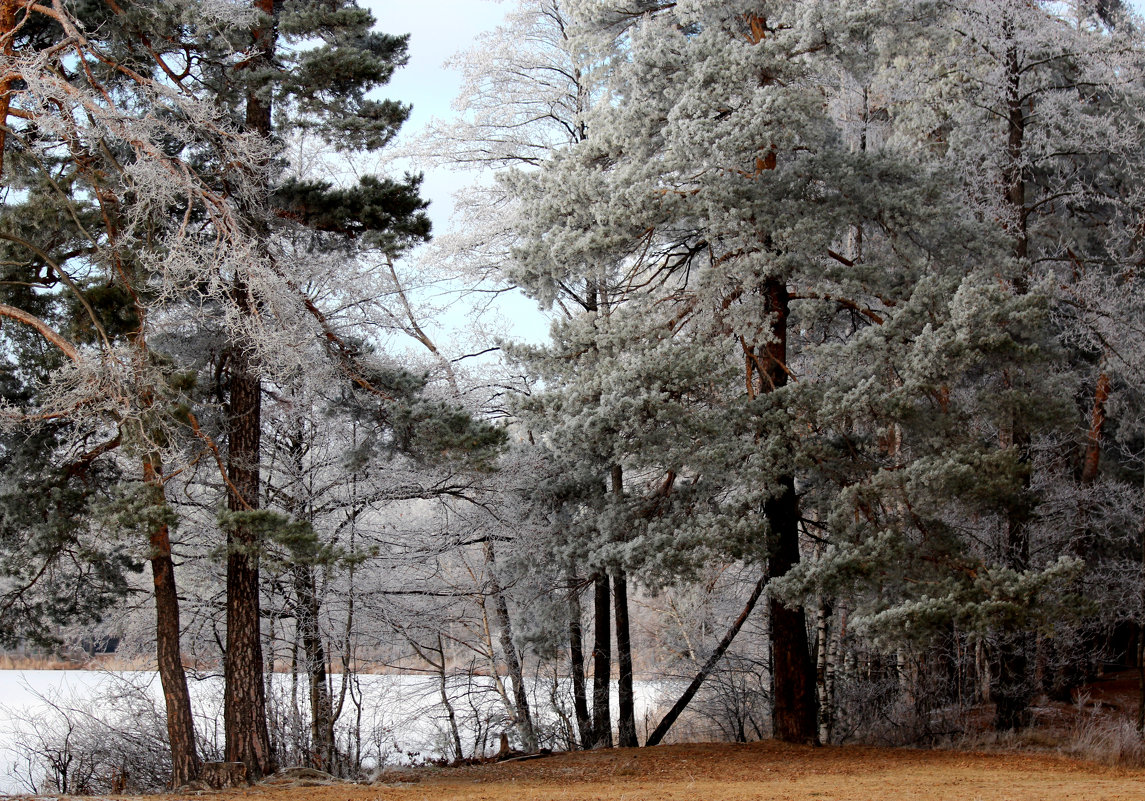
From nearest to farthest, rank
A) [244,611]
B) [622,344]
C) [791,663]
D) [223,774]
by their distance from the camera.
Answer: [223,774], [244,611], [622,344], [791,663]

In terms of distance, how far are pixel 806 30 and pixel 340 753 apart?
950cm

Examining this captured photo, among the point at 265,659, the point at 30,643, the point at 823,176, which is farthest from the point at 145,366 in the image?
the point at 823,176

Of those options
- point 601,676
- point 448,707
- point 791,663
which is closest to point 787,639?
point 791,663

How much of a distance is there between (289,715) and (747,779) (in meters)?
5.68

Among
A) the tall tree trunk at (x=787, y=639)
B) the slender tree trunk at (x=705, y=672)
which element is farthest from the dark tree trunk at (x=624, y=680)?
the tall tree trunk at (x=787, y=639)

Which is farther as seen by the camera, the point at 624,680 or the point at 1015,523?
the point at 624,680

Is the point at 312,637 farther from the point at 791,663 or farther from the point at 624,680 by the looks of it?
the point at 791,663

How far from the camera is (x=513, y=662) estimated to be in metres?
12.5

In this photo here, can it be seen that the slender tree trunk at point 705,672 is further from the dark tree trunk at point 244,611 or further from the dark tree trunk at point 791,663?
the dark tree trunk at point 244,611

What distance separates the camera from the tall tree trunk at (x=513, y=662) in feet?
40.6

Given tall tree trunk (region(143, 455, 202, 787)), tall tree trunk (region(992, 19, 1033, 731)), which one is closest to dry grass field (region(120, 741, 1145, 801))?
tall tree trunk (region(143, 455, 202, 787))

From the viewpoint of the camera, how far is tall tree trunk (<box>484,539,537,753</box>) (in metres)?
12.4

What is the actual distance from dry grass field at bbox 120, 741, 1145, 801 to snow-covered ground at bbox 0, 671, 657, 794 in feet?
4.93

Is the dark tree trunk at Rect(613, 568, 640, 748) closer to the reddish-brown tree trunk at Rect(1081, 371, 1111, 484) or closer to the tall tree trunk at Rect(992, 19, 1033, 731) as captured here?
the tall tree trunk at Rect(992, 19, 1033, 731)
